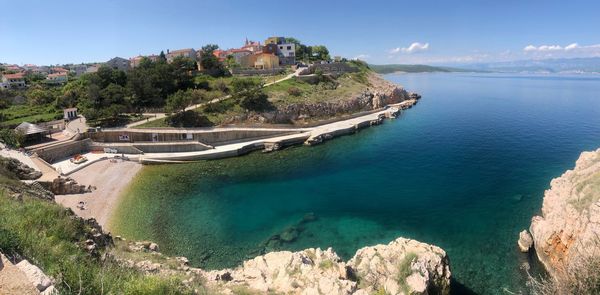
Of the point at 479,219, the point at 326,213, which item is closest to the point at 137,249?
the point at 326,213

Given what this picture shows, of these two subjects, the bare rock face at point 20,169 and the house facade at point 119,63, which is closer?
the bare rock face at point 20,169

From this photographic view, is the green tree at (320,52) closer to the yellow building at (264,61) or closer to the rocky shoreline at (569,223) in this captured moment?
the yellow building at (264,61)

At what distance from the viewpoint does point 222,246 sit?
1995 cm

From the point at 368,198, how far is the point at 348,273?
12919 mm

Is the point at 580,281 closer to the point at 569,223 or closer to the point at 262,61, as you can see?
the point at 569,223

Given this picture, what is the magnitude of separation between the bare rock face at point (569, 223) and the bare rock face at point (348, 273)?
577 cm

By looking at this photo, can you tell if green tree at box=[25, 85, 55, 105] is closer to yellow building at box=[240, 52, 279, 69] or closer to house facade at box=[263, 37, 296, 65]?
yellow building at box=[240, 52, 279, 69]

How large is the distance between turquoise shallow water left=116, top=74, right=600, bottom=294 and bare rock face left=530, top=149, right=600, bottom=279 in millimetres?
1420

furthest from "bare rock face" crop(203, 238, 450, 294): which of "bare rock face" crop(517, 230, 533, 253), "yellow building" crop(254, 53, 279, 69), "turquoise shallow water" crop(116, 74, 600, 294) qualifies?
"yellow building" crop(254, 53, 279, 69)

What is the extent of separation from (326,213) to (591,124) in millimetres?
56017

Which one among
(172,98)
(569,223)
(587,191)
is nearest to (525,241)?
(569,223)

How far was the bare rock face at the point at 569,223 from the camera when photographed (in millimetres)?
14750

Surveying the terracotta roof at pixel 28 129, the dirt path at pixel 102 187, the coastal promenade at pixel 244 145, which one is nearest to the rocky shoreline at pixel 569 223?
the dirt path at pixel 102 187

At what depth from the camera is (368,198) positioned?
26344mm
